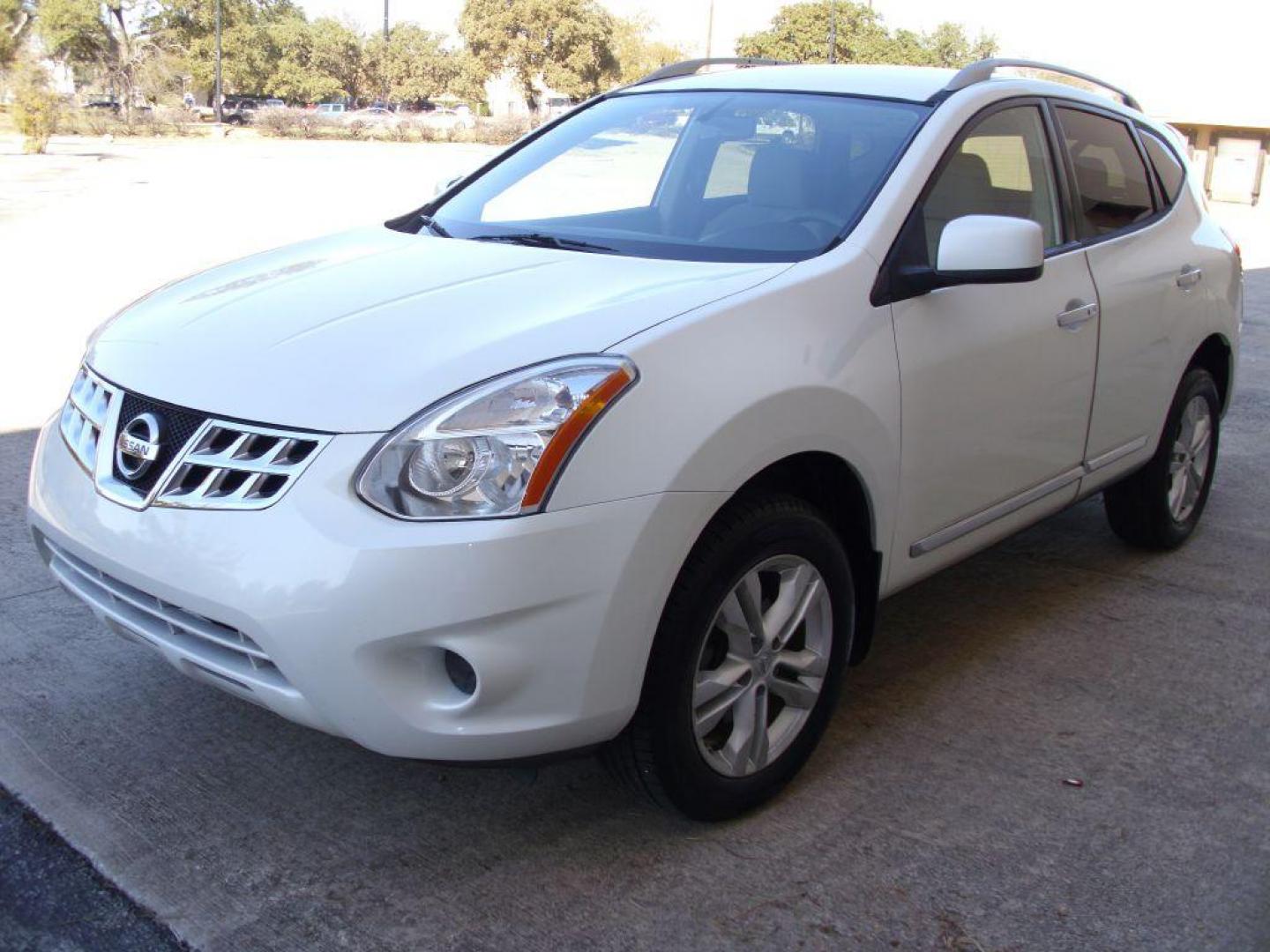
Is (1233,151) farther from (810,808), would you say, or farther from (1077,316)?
(810,808)

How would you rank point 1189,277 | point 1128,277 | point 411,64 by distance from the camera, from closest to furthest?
point 1128,277 < point 1189,277 < point 411,64

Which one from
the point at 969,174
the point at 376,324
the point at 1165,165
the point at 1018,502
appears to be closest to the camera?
the point at 376,324

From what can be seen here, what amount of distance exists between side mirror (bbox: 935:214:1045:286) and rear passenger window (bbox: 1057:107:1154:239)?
0.96 metres

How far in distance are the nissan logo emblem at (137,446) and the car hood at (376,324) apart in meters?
0.07

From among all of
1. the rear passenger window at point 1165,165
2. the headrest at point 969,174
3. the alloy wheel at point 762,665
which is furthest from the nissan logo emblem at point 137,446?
the rear passenger window at point 1165,165

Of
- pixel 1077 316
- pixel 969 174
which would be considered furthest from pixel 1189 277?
pixel 969 174

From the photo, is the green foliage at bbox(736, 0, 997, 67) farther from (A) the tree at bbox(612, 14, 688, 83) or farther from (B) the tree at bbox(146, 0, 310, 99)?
(B) the tree at bbox(146, 0, 310, 99)

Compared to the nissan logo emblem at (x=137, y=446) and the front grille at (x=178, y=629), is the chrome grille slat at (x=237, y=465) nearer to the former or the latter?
the nissan logo emblem at (x=137, y=446)

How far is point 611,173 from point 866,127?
3.63 feet

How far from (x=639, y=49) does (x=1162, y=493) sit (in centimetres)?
8971

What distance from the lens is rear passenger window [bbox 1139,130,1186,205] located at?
4.59m

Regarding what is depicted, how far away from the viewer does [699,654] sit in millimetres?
2682

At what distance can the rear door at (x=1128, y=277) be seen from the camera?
4.02 m

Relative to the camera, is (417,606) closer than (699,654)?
Yes
